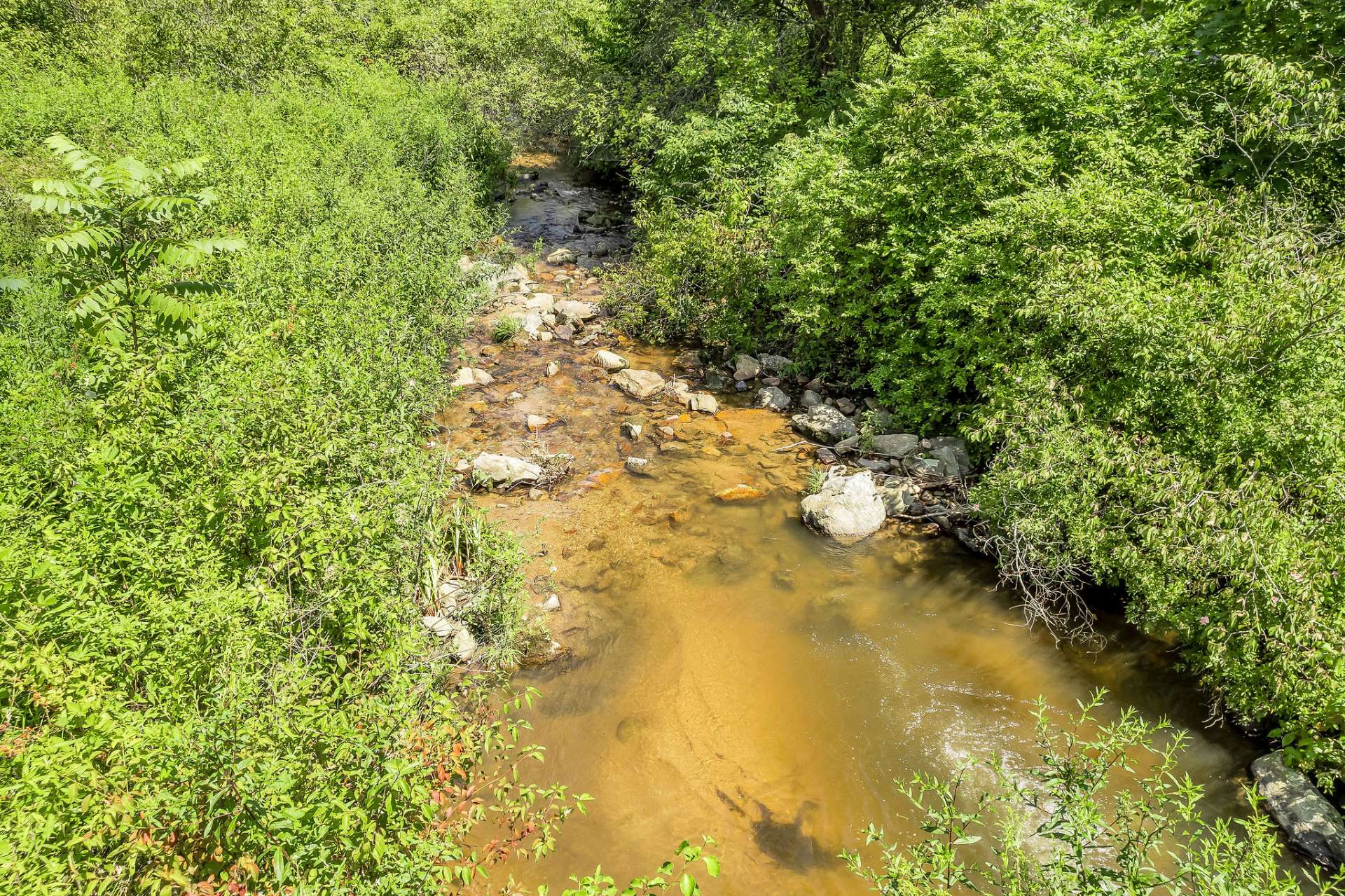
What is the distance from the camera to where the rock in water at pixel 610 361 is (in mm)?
14648

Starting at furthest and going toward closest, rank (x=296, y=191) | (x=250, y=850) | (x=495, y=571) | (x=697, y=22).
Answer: (x=697, y=22), (x=296, y=191), (x=495, y=571), (x=250, y=850)

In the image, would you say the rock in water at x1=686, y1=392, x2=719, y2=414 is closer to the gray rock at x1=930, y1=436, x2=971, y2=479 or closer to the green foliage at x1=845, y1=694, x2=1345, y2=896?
the gray rock at x1=930, y1=436, x2=971, y2=479

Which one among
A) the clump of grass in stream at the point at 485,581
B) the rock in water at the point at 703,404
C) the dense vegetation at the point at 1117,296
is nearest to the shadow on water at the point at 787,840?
the clump of grass in stream at the point at 485,581

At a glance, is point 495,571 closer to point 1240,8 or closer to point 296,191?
point 296,191

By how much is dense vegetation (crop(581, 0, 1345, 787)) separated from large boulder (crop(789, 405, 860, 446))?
83cm

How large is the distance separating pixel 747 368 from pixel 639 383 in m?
2.35

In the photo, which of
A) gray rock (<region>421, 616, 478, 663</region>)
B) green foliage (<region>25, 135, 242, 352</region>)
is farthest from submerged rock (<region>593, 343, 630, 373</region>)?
green foliage (<region>25, 135, 242, 352</region>)

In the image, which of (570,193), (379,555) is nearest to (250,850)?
(379,555)

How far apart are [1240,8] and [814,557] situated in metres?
10.1

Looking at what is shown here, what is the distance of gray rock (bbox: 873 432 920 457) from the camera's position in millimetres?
10883

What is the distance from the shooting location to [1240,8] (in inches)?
370

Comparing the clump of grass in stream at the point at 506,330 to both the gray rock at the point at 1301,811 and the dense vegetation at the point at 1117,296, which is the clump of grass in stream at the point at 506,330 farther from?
the gray rock at the point at 1301,811

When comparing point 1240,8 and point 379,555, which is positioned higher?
point 1240,8

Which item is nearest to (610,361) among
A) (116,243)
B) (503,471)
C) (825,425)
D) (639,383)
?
(639,383)
